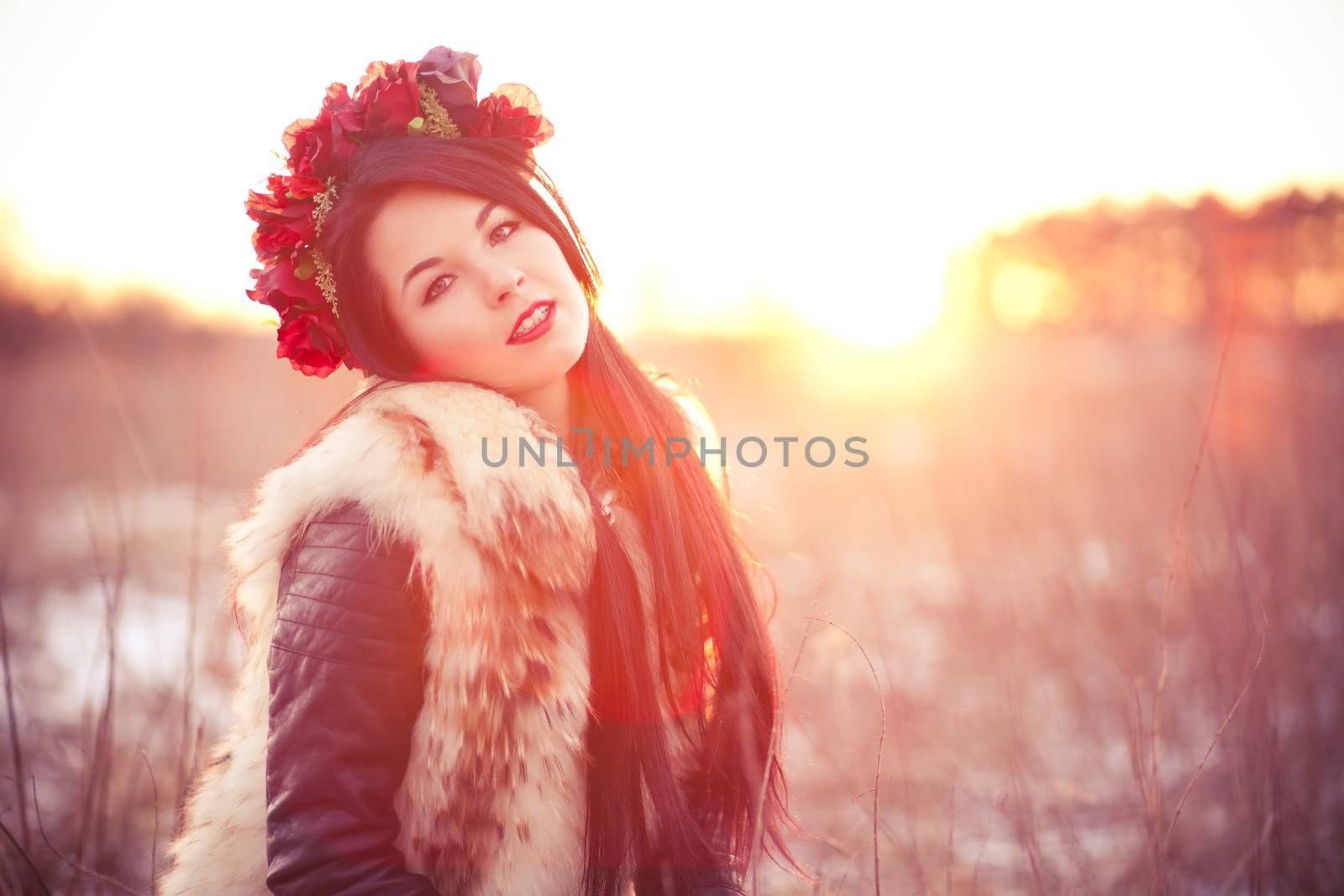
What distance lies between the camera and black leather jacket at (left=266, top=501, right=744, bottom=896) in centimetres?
113

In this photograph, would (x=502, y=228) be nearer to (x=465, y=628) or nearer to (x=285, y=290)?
(x=285, y=290)

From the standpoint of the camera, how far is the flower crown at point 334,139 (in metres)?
1.54

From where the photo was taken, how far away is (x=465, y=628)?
1197 millimetres

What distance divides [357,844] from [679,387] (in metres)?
1.19

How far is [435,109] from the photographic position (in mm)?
1580

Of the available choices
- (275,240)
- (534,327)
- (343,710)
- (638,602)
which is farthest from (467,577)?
(275,240)

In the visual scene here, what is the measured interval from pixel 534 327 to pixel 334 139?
535 millimetres

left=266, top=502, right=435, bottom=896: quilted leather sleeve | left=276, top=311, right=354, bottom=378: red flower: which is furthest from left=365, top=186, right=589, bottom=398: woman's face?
left=266, top=502, right=435, bottom=896: quilted leather sleeve

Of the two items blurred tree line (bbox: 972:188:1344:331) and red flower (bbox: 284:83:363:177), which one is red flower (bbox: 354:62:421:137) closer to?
red flower (bbox: 284:83:363:177)

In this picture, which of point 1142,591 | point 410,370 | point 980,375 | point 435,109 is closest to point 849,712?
point 1142,591

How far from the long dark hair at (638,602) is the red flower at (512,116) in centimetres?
4

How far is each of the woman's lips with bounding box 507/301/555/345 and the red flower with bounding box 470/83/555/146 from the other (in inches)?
15.9

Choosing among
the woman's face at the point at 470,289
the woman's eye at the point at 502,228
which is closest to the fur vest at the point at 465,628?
the woman's face at the point at 470,289

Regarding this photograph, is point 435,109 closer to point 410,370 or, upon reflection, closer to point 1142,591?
point 410,370
